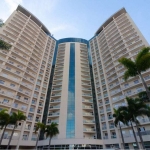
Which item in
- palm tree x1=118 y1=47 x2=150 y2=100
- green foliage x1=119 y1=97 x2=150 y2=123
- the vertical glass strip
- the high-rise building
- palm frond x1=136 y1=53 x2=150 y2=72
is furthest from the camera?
the vertical glass strip

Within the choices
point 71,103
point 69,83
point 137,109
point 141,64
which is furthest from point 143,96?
point 69,83

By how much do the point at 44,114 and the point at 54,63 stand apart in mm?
26436

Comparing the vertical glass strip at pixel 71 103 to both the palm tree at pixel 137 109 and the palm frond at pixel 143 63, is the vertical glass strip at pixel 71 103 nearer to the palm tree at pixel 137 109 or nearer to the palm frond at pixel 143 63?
the palm tree at pixel 137 109

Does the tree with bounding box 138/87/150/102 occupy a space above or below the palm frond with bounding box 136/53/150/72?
below

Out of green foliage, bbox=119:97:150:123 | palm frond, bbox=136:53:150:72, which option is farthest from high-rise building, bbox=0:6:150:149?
palm frond, bbox=136:53:150:72

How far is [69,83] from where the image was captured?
5191 centimetres

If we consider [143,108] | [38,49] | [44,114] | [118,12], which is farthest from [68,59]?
[143,108]

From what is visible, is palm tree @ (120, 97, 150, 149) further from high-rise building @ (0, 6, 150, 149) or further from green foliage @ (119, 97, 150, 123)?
high-rise building @ (0, 6, 150, 149)

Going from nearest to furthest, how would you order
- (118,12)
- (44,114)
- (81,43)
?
(44,114) < (118,12) < (81,43)

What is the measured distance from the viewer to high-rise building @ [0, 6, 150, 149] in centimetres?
3919

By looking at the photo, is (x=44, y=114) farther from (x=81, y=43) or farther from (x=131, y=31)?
(x=131, y=31)

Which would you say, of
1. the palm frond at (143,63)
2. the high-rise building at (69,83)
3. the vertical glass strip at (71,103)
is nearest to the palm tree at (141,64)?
the palm frond at (143,63)

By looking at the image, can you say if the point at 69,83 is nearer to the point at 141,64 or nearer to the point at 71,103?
the point at 71,103

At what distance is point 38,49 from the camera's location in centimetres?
6172
